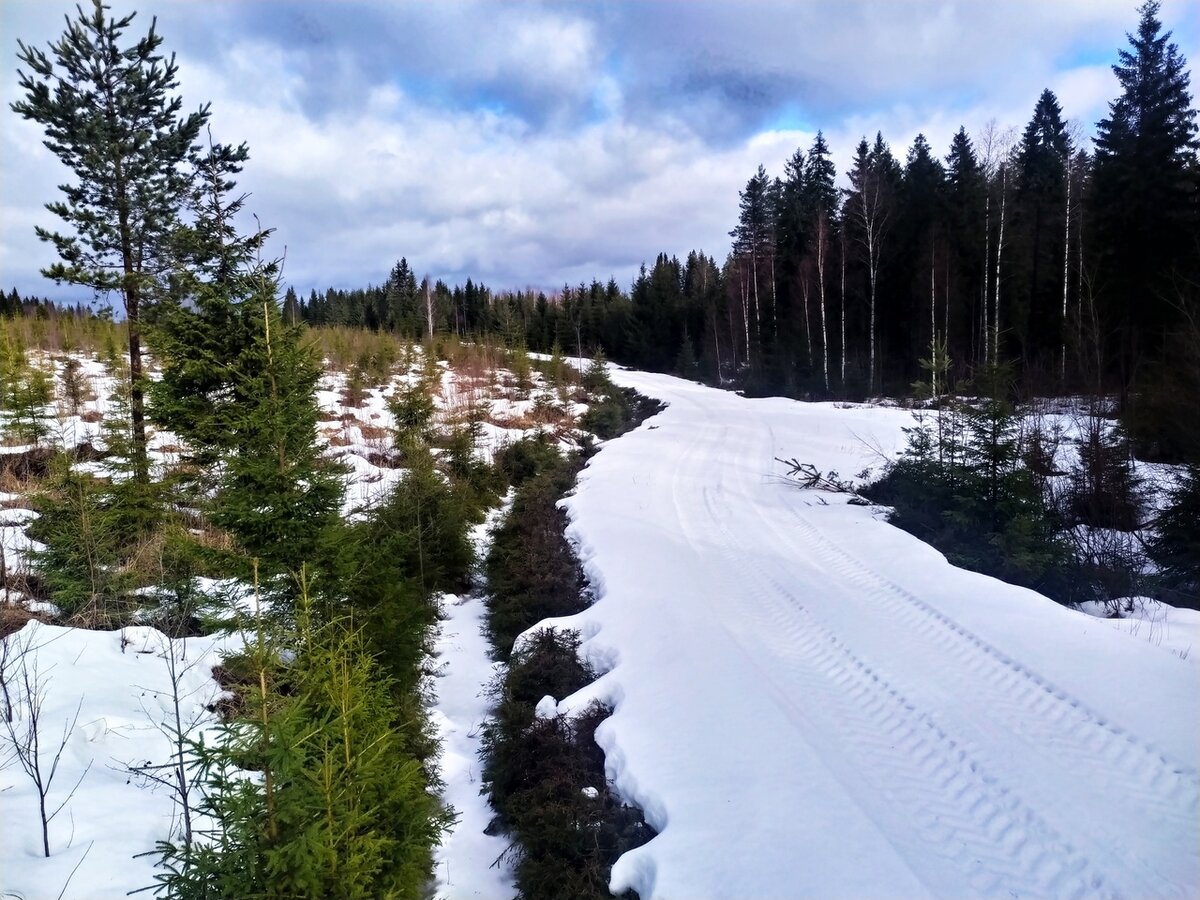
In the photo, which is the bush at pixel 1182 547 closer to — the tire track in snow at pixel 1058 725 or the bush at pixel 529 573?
the tire track in snow at pixel 1058 725

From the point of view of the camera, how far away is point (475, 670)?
28.7 feet

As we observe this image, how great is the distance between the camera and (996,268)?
2689 centimetres

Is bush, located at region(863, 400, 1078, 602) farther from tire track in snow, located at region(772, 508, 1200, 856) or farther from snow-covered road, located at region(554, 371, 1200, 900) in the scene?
tire track in snow, located at region(772, 508, 1200, 856)

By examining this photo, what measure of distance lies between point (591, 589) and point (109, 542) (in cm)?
685

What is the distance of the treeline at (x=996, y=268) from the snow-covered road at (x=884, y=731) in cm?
480

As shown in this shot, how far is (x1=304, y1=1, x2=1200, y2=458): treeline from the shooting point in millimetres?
18719

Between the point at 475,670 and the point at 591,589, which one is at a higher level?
the point at 591,589

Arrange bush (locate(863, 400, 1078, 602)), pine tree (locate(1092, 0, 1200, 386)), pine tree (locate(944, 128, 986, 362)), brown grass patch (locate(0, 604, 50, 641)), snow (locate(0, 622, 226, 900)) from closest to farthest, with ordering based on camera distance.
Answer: snow (locate(0, 622, 226, 900)), brown grass patch (locate(0, 604, 50, 641)), bush (locate(863, 400, 1078, 602)), pine tree (locate(1092, 0, 1200, 386)), pine tree (locate(944, 128, 986, 362))

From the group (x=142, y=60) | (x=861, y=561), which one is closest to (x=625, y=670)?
(x=861, y=561)

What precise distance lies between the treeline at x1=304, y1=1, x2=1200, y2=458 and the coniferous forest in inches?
8.0

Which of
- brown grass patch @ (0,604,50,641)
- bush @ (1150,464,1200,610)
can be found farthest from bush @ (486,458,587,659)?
bush @ (1150,464,1200,610)

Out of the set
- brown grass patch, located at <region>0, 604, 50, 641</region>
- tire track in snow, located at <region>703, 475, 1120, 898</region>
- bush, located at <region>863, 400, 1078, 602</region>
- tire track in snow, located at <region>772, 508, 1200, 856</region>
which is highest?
bush, located at <region>863, 400, 1078, 602</region>

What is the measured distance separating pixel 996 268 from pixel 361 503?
94.5 ft

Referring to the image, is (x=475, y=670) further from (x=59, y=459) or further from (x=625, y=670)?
(x=59, y=459)
